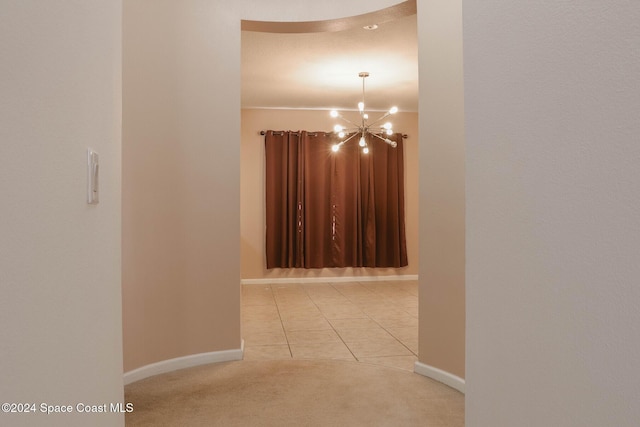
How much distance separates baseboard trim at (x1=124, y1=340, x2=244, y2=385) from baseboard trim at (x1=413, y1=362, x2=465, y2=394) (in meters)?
1.22

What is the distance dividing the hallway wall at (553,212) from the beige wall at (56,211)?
36.2 inches

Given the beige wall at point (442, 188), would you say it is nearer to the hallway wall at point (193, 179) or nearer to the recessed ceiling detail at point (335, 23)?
the hallway wall at point (193, 179)

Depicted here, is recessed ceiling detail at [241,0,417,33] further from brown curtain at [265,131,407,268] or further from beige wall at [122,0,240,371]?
brown curtain at [265,131,407,268]

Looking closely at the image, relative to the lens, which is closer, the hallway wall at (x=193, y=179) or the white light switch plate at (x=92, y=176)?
the white light switch plate at (x=92, y=176)

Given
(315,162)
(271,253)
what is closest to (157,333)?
(271,253)

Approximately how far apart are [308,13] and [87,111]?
265 centimetres

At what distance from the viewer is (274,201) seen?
689cm

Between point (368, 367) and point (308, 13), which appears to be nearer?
point (368, 367)

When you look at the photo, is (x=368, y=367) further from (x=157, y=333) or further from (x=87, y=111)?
(x=87, y=111)

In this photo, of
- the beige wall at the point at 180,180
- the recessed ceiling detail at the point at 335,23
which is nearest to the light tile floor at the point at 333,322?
the beige wall at the point at 180,180

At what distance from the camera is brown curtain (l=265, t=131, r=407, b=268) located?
22.6 feet

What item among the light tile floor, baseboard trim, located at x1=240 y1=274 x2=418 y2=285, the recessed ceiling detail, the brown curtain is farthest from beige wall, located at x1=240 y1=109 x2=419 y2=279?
the recessed ceiling detail

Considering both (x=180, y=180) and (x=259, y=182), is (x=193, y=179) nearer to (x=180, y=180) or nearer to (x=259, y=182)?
(x=180, y=180)

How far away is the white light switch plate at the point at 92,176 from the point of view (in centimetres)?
99
